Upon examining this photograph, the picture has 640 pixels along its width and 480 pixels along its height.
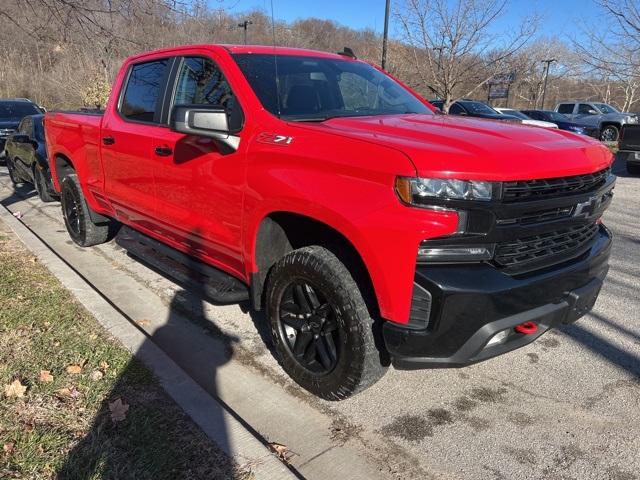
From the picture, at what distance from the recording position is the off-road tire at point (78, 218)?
565cm

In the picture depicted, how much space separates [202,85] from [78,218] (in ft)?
9.89

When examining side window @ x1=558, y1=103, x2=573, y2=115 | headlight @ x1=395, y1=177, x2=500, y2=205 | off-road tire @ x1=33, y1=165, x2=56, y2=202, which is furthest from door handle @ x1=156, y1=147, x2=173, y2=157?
side window @ x1=558, y1=103, x2=573, y2=115

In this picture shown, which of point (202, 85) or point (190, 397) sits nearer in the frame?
point (190, 397)

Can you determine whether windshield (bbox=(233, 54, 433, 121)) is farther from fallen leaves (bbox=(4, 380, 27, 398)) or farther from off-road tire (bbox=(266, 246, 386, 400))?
fallen leaves (bbox=(4, 380, 27, 398))

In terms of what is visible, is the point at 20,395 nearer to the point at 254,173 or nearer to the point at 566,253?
the point at 254,173

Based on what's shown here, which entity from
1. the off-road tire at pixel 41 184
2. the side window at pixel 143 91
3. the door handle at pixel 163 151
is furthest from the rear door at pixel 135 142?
the off-road tire at pixel 41 184

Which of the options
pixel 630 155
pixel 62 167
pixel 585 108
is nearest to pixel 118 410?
pixel 62 167

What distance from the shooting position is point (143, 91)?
441 centimetres

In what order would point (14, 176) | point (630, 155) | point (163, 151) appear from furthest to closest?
point (630, 155) < point (14, 176) < point (163, 151)

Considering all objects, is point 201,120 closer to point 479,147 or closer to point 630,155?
point 479,147

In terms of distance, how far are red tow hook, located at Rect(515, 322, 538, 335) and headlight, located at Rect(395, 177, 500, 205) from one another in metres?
0.69

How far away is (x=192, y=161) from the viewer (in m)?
3.52

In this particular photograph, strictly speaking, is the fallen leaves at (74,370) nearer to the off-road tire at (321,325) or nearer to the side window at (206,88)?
the off-road tire at (321,325)

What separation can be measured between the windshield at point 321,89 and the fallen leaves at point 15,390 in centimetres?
211
